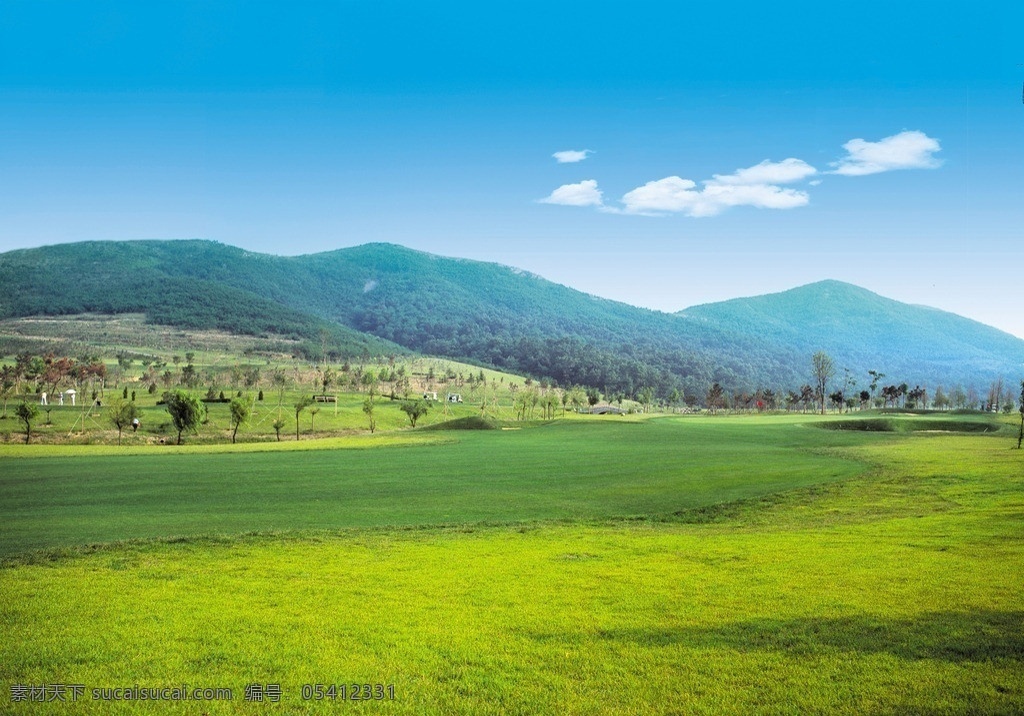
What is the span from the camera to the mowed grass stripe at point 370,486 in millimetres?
34781

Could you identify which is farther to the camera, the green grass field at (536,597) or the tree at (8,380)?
the tree at (8,380)

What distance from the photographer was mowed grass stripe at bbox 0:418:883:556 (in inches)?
1369

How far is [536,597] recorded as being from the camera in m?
19.0

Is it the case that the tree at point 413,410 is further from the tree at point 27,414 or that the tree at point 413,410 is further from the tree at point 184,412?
the tree at point 27,414

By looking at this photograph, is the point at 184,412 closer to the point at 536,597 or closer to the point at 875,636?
the point at 536,597

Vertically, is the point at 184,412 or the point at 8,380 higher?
the point at 8,380

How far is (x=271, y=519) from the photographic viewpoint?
117 ft

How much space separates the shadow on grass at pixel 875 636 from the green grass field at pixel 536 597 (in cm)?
6

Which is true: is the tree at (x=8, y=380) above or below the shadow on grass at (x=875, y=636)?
above

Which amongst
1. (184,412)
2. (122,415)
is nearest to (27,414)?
(122,415)

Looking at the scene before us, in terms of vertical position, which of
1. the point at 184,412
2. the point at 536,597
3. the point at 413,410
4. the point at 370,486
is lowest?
the point at 370,486

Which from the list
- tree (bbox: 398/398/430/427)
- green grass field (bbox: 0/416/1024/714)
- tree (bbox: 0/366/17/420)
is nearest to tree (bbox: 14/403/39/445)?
tree (bbox: 0/366/17/420)

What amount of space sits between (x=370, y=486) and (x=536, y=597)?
3219 centimetres

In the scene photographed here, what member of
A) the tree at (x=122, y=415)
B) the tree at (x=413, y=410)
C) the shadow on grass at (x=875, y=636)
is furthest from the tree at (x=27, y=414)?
the shadow on grass at (x=875, y=636)
